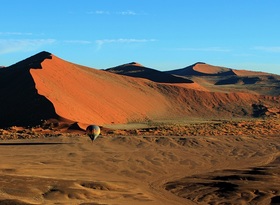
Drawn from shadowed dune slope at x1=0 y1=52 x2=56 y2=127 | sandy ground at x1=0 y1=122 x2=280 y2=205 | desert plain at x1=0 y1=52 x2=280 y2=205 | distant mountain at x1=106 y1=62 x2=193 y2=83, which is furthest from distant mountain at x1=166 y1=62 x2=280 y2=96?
sandy ground at x1=0 y1=122 x2=280 y2=205

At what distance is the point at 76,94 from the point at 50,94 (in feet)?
22.3

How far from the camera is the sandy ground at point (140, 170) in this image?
620 inches

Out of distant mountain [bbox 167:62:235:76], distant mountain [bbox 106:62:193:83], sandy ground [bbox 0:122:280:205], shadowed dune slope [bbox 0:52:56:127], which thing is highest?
distant mountain [bbox 167:62:235:76]

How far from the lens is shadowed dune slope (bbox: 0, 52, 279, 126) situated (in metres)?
48.8

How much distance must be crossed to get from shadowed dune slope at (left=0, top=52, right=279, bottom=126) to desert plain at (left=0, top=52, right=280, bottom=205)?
0.58 feet

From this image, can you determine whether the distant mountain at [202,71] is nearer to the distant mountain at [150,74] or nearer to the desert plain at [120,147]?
the distant mountain at [150,74]

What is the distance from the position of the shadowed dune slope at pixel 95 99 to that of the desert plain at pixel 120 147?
178 millimetres

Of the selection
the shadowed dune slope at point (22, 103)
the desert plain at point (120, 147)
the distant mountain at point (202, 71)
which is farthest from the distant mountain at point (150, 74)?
the shadowed dune slope at point (22, 103)

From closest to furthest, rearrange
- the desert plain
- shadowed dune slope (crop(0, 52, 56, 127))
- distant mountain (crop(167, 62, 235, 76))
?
the desert plain, shadowed dune slope (crop(0, 52, 56, 127)), distant mountain (crop(167, 62, 235, 76))

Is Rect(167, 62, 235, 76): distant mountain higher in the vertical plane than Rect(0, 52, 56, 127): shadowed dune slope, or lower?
higher

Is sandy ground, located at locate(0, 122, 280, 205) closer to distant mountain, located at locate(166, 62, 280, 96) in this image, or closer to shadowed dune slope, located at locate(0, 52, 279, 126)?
shadowed dune slope, located at locate(0, 52, 279, 126)

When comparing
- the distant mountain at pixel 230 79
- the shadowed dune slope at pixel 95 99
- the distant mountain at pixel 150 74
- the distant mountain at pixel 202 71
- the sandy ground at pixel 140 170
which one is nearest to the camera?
the sandy ground at pixel 140 170

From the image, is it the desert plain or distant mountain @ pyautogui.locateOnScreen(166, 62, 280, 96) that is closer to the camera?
the desert plain

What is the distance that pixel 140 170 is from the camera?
75.0ft
